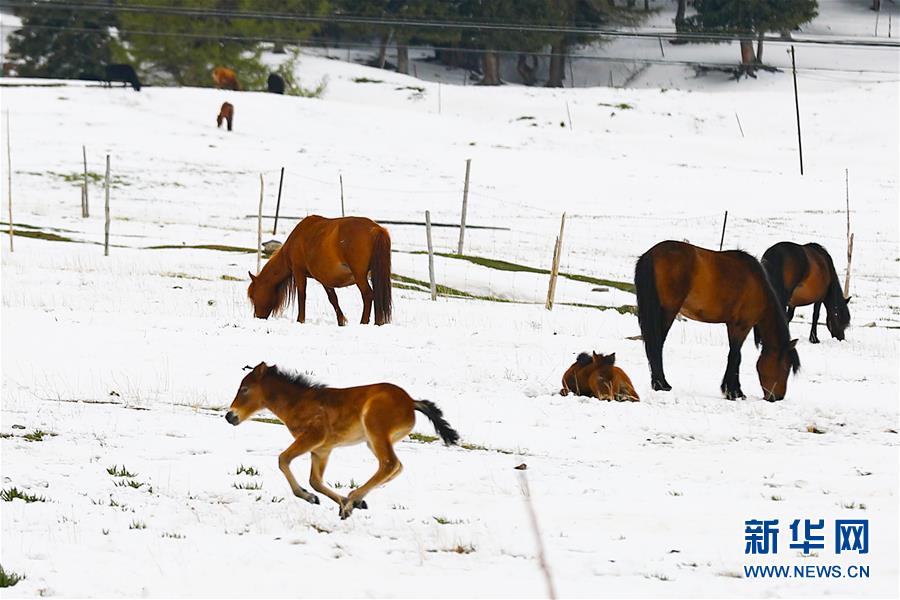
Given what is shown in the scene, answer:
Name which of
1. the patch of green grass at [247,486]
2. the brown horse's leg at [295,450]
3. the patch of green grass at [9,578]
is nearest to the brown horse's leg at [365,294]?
the patch of green grass at [247,486]

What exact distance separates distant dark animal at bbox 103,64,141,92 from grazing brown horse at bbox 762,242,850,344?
1850 inches

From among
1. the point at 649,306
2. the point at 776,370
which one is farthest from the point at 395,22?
the point at 776,370

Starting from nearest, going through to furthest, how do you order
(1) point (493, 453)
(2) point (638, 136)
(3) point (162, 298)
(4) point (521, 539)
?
1. (4) point (521, 539)
2. (1) point (493, 453)
3. (3) point (162, 298)
4. (2) point (638, 136)

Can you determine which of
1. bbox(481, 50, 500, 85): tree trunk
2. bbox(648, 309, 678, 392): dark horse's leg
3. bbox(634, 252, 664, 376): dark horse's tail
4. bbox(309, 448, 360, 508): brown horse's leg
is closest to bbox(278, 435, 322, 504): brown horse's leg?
bbox(309, 448, 360, 508): brown horse's leg

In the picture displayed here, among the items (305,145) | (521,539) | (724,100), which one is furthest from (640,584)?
(724,100)

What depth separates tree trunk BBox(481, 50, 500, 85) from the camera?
77.1 meters

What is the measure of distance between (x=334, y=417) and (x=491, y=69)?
2839 inches

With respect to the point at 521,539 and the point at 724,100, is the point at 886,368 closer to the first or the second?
the point at 521,539

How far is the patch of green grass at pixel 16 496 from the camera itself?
300 inches

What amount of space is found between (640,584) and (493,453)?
134 inches

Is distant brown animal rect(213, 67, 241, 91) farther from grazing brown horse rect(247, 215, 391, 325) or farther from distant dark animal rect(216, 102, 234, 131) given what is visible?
grazing brown horse rect(247, 215, 391, 325)

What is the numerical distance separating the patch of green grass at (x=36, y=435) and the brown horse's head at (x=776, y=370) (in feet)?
21.7

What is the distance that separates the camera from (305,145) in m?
51.7

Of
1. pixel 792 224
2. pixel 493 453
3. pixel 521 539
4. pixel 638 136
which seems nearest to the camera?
pixel 521 539
